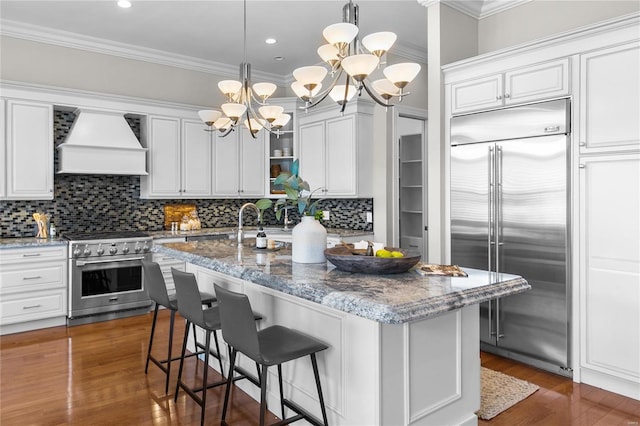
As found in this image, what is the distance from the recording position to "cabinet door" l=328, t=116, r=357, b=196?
209 inches

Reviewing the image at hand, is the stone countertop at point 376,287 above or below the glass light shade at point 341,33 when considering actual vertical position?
below

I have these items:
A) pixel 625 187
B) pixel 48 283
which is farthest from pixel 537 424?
pixel 48 283

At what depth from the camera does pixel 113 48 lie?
5.30 m

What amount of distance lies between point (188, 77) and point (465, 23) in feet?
11.6

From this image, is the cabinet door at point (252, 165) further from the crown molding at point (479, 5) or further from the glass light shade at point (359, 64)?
the glass light shade at point (359, 64)

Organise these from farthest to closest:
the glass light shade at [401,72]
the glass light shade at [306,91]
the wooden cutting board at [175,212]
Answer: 1. the wooden cutting board at [175,212]
2. the glass light shade at [306,91]
3. the glass light shade at [401,72]

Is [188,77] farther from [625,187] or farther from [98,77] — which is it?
[625,187]

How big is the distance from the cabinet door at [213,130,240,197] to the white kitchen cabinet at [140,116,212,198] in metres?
0.10

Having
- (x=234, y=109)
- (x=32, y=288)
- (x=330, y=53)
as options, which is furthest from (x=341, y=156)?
(x=32, y=288)

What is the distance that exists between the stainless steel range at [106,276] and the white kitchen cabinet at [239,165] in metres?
1.35

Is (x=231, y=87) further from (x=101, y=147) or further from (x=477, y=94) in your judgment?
(x=101, y=147)

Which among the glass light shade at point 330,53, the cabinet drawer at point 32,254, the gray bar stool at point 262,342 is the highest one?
the glass light shade at point 330,53

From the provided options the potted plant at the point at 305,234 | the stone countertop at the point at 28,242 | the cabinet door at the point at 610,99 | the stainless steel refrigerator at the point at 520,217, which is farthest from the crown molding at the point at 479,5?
the stone countertop at the point at 28,242

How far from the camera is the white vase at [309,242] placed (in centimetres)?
265
